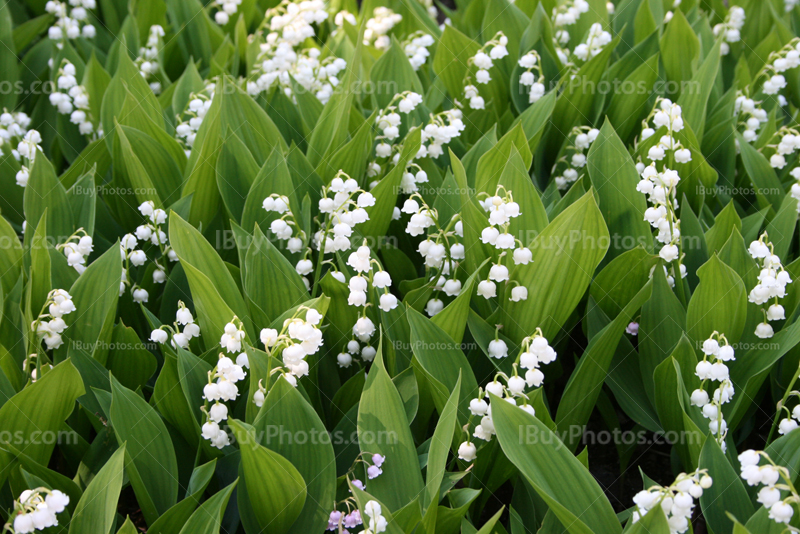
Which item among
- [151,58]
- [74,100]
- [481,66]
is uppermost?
[481,66]

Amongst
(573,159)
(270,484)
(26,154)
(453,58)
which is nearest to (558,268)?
(573,159)

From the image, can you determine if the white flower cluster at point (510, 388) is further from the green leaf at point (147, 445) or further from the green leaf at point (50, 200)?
the green leaf at point (50, 200)

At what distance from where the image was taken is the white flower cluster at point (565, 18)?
277 centimetres

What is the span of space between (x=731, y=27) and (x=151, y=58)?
2.62 metres

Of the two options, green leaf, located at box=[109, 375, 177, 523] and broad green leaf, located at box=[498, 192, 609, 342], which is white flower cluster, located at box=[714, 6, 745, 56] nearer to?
broad green leaf, located at box=[498, 192, 609, 342]

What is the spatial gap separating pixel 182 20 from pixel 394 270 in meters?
2.03

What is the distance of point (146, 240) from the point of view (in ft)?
6.49

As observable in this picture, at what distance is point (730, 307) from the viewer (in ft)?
5.36

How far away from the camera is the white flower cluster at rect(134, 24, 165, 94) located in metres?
2.87

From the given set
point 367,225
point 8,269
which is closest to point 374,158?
point 367,225

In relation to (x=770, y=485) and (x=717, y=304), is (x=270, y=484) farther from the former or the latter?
(x=717, y=304)

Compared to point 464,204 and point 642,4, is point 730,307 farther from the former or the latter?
point 642,4

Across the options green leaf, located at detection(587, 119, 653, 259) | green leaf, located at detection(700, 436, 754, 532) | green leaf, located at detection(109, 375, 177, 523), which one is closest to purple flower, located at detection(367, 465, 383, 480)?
green leaf, located at detection(109, 375, 177, 523)

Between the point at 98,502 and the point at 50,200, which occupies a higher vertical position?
the point at 50,200
